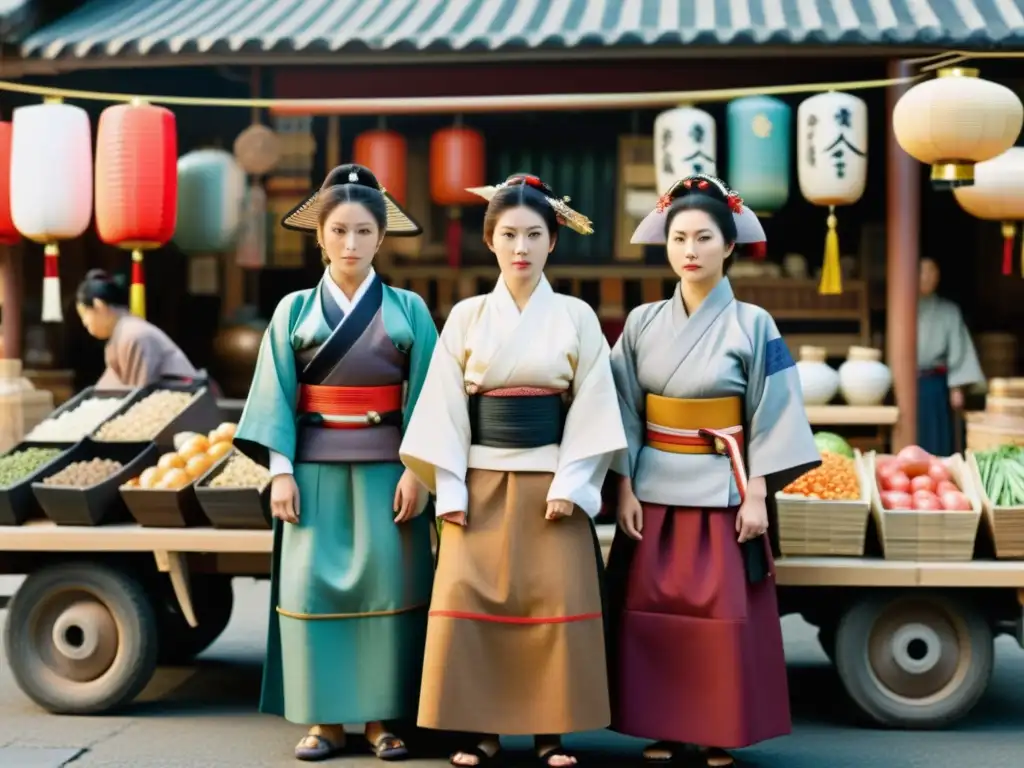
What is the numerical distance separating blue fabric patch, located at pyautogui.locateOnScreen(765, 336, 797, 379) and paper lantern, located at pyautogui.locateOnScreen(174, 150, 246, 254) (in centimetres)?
550

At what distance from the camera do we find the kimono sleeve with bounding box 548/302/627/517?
5078 mm

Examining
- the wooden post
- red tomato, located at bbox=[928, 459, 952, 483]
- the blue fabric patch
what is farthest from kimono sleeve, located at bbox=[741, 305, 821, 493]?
the wooden post

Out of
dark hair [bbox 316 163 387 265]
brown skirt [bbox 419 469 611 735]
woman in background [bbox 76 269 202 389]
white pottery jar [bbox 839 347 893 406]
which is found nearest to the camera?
brown skirt [bbox 419 469 611 735]

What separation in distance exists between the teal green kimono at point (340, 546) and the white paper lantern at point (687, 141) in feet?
14.2

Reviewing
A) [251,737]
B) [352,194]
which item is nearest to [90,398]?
[251,737]

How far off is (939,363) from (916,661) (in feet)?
17.1

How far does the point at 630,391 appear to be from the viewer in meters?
5.38

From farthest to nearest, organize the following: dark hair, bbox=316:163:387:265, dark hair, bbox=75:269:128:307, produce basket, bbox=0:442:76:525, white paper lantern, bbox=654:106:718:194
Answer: white paper lantern, bbox=654:106:718:194 → dark hair, bbox=75:269:128:307 → produce basket, bbox=0:442:76:525 → dark hair, bbox=316:163:387:265

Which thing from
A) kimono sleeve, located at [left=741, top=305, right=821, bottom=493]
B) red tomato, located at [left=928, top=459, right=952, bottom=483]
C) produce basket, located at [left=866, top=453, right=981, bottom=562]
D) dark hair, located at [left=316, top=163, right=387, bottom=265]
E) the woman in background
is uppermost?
dark hair, located at [left=316, top=163, right=387, bottom=265]

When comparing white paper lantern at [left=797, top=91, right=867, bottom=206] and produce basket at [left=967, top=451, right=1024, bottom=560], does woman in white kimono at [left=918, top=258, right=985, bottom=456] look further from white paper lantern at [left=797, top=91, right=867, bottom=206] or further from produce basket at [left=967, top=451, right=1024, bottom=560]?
produce basket at [left=967, top=451, right=1024, bottom=560]

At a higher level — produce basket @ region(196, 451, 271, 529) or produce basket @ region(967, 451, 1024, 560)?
produce basket @ region(196, 451, 271, 529)

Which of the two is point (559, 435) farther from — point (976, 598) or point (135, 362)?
point (135, 362)

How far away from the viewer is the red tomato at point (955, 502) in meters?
5.97

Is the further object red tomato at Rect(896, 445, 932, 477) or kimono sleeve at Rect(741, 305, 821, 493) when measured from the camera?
red tomato at Rect(896, 445, 932, 477)
